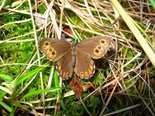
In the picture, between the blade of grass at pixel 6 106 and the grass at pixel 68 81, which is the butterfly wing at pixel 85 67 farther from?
the blade of grass at pixel 6 106

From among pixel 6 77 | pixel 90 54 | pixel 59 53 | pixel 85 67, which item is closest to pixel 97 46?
pixel 90 54

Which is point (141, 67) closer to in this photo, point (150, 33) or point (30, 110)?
point (150, 33)

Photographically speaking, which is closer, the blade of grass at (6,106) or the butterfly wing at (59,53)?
the blade of grass at (6,106)

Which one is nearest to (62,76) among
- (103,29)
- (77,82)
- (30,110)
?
(77,82)

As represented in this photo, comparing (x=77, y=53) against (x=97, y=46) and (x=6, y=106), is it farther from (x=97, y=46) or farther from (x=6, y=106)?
(x=6, y=106)

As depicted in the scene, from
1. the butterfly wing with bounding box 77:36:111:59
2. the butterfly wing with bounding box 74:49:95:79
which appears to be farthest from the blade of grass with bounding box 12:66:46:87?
the butterfly wing with bounding box 77:36:111:59

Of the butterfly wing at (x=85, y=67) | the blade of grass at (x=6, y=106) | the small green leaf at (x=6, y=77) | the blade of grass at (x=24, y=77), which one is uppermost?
the small green leaf at (x=6, y=77)

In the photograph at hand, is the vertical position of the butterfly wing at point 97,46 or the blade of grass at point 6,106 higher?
the butterfly wing at point 97,46

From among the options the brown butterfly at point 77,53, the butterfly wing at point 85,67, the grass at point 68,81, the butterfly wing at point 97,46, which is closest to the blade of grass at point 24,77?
the grass at point 68,81
